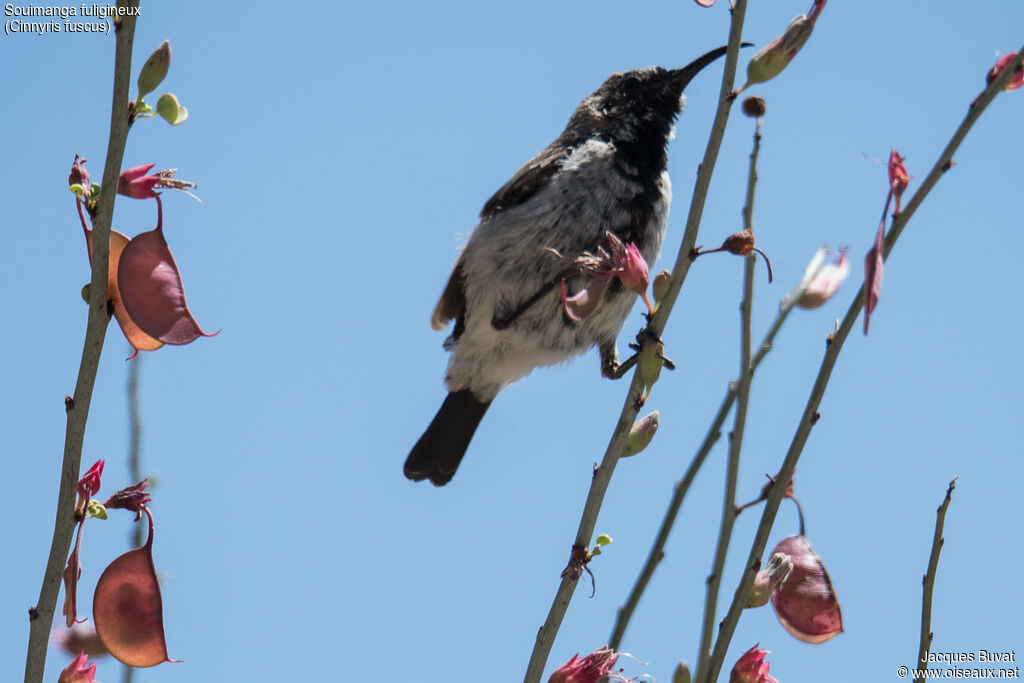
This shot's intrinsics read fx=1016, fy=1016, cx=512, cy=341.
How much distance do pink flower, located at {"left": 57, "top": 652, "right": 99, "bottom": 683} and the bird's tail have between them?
11.1 ft

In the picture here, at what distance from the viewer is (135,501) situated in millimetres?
1405

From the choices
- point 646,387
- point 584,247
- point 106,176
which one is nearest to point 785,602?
point 646,387

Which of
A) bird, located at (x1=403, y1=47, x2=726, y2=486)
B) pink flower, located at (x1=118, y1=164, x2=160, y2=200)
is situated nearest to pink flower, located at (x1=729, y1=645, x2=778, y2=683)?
pink flower, located at (x1=118, y1=164, x2=160, y2=200)

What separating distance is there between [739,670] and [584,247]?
2.64m

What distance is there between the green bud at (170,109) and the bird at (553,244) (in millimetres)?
2344

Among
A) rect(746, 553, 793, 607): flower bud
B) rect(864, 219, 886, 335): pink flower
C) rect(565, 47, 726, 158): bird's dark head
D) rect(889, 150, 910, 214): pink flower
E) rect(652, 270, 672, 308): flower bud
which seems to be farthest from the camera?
rect(565, 47, 726, 158): bird's dark head

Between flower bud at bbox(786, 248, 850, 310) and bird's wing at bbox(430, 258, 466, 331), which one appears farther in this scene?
bird's wing at bbox(430, 258, 466, 331)

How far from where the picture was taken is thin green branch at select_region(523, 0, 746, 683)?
151 cm

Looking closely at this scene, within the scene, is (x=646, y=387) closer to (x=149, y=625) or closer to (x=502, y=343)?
(x=149, y=625)

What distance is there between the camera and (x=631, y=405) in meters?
1.68

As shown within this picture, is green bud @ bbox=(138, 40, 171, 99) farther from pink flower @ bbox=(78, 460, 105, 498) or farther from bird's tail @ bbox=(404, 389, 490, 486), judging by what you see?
bird's tail @ bbox=(404, 389, 490, 486)

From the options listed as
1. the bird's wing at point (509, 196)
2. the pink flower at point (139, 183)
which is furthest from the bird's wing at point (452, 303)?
the pink flower at point (139, 183)

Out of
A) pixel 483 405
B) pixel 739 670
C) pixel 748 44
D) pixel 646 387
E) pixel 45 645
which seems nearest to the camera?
pixel 45 645

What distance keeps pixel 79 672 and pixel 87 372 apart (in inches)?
16.5
